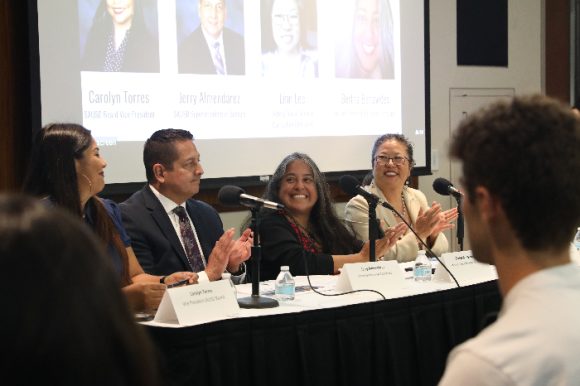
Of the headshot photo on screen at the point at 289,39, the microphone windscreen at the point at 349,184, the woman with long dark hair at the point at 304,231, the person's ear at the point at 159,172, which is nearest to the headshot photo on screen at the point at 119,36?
the headshot photo on screen at the point at 289,39

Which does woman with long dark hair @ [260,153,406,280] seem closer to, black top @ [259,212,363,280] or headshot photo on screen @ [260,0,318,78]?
black top @ [259,212,363,280]

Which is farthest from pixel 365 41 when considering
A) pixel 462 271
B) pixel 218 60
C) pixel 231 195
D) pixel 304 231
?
pixel 231 195

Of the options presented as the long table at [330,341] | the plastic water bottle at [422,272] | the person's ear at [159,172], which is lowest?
the long table at [330,341]

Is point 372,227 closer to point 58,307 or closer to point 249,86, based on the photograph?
point 249,86

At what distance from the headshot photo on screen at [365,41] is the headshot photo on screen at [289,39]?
21cm

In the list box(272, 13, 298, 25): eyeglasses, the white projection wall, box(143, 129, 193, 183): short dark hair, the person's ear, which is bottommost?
the person's ear

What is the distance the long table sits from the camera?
7.71ft

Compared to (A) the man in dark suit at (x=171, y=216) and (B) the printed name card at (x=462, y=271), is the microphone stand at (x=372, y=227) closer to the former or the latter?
(B) the printed name card at (x=462, y=271)

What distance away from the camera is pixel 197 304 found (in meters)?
2.43

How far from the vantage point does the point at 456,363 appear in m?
1.00

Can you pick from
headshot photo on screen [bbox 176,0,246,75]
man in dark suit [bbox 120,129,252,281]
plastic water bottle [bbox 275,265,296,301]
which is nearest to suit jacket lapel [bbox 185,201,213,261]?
man in dark suit [bbox 120,129,252,281]

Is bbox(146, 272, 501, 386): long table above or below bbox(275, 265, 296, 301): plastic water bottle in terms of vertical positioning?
below

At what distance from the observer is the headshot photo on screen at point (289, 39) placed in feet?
16.1

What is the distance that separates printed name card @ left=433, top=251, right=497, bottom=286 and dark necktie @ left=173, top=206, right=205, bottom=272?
3.30 feet
